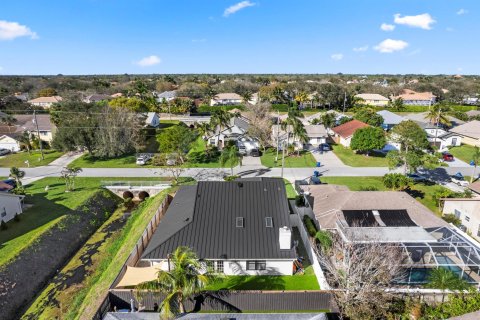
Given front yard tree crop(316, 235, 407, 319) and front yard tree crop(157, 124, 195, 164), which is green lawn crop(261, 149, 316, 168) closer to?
front yard tree crop(157, 124, 195, 164)

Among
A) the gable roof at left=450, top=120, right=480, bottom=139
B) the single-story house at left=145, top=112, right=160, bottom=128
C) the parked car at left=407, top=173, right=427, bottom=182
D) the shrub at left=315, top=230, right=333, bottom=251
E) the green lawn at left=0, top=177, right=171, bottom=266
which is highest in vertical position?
the single-story house at left=145, top=112, right=160, bottom=128

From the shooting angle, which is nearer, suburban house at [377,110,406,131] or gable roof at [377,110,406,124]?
suburban house at [377,110,406,131]

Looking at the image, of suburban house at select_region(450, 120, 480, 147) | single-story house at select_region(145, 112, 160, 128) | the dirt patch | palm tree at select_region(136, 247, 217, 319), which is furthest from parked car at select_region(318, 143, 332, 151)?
palm tree at select_region(136, 247, 217, 319)

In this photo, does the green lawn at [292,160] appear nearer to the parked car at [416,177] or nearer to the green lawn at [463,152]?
the parked car at [416,177]

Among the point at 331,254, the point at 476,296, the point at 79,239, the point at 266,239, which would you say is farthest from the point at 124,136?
the point at 476,296

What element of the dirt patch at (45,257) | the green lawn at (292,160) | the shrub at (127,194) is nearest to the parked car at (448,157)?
the green lawn at (292,160)

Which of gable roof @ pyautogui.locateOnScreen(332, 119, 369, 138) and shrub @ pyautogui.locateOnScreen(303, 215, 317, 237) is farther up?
gable roof @ pyautogui.locateOnScreen(332, 119, 369, 138)

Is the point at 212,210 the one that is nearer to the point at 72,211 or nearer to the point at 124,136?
the point at 72,211

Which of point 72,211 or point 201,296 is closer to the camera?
point 201,296
